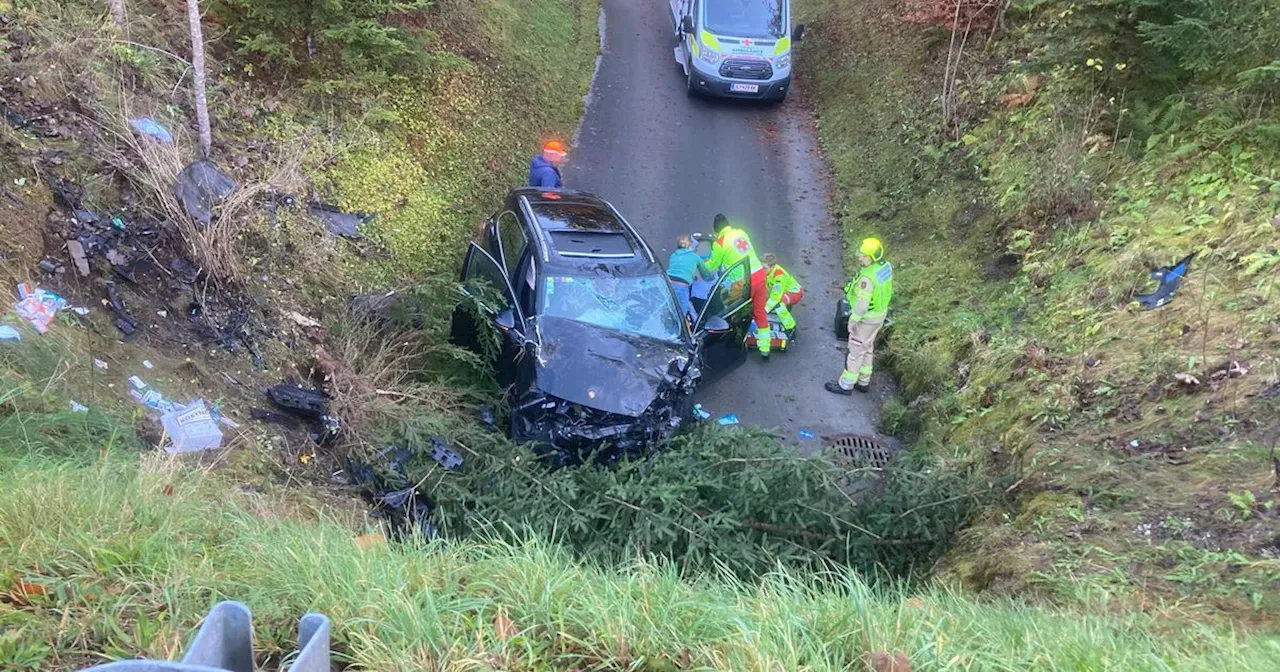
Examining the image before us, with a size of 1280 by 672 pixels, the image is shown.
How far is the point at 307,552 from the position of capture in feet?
9.35

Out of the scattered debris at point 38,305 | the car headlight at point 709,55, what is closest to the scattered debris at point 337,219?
the scattered debris at point 38,305

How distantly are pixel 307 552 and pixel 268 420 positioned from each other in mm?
2892

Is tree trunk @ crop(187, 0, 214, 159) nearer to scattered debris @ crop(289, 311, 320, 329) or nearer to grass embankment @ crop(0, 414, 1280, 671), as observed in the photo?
scattered debris @ crop(289, 311, 320, 329)

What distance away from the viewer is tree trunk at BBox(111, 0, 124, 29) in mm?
7234

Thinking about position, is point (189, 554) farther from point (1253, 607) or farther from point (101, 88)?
point (101, 88)

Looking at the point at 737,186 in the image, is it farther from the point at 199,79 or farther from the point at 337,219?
the point at 199,79

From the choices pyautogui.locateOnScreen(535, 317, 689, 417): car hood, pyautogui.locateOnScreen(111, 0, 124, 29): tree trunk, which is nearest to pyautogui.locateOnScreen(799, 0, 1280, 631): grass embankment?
pyautogui.locateOnScreen(535, 317, 689, 417): car hood

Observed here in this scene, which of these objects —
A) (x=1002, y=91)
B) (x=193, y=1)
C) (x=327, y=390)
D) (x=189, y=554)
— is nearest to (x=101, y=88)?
(x=193, y=1)

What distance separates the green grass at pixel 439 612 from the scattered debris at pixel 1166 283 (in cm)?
407

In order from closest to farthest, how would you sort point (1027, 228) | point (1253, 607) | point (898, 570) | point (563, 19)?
1. point (1253, 607)
2. point (898, 570)
3. point (1027, 228)
4. point (563, 19)

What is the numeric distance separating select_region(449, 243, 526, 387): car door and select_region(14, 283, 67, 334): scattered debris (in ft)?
8.76

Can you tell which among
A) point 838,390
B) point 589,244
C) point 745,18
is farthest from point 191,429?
point 745,18

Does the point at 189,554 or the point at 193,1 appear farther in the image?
the point at 193,1

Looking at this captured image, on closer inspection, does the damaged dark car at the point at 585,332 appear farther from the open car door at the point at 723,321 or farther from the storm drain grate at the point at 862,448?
the storm drain grate at the point at 862,448
